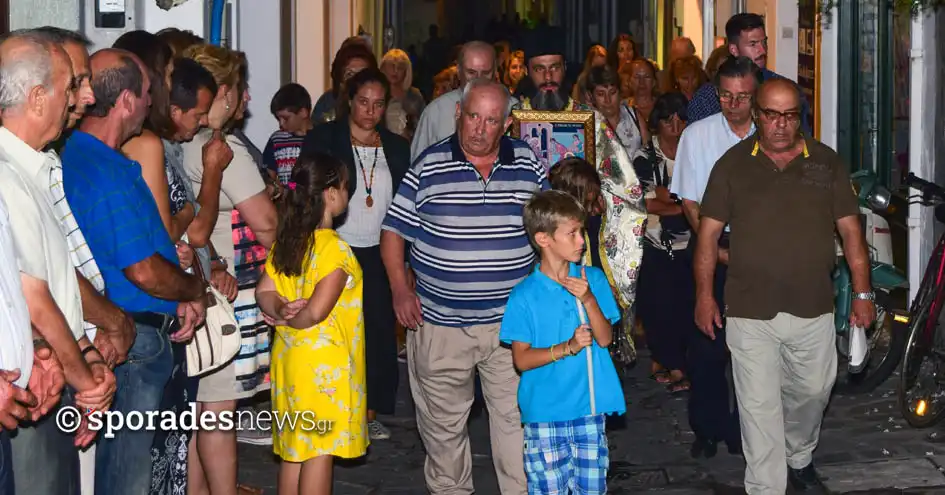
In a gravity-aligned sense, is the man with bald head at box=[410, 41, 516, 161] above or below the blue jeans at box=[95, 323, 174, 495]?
above

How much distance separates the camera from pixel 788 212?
7199mm

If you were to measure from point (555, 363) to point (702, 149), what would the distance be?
94.2 inches

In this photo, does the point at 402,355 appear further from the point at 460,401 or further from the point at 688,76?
the point at 460,401

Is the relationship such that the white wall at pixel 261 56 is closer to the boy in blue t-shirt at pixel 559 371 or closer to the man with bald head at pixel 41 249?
the boy in blue t-shirt at pixel 559 371

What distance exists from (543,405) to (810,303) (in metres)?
1.68

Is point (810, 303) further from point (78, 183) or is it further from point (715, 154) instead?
point (78, 183)

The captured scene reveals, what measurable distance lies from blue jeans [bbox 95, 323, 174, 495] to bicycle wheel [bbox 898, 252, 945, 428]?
191 inches

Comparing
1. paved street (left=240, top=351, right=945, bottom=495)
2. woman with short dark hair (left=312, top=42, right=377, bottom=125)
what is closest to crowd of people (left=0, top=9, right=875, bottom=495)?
paved street (left=240, top=351, right=945, bottom=495)

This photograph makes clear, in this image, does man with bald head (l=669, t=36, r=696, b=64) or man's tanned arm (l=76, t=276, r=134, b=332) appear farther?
man with bald head (l=669, t=36, r=696, b=64)

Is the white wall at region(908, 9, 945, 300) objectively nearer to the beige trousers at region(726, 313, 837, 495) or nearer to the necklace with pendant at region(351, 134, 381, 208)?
the beige trousers at region(726, 313, 837, 495)

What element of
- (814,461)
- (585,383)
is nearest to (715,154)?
(814,461)

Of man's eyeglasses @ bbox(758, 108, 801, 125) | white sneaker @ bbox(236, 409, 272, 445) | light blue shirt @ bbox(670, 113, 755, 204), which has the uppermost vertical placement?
man's eyeglasses @ bbox(758, 108, 801, 125)

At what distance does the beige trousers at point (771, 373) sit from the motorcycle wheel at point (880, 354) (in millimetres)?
2042

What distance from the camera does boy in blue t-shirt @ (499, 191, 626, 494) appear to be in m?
6.18
